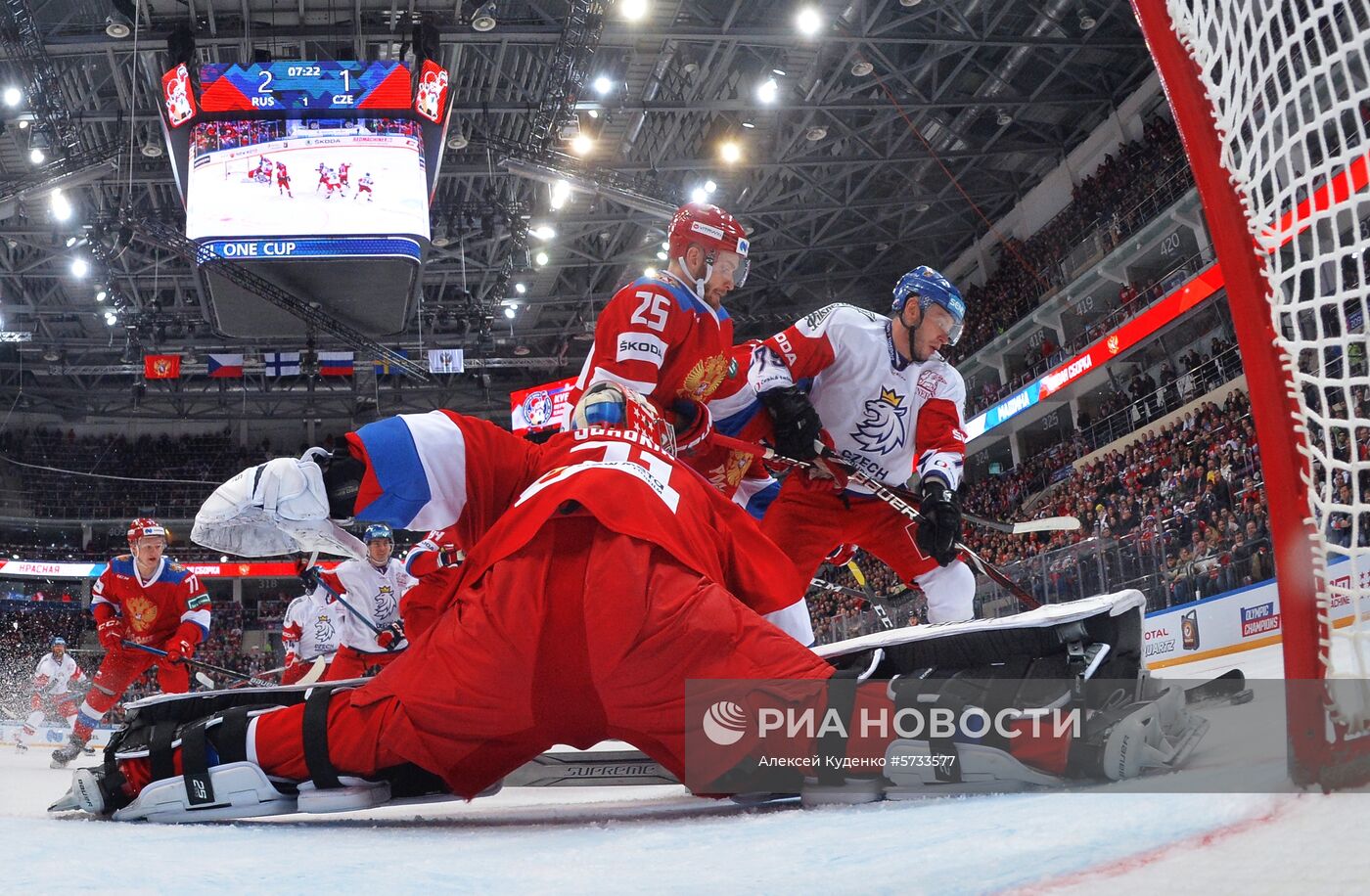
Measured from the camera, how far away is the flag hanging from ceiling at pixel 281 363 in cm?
2250

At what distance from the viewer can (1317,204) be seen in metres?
1.35

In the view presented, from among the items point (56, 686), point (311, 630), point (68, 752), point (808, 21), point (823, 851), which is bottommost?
point (68, 752)

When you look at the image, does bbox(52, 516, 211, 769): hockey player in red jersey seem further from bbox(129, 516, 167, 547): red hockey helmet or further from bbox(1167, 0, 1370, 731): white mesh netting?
bbox(1167, 0, 1370, 731): white mesh netting

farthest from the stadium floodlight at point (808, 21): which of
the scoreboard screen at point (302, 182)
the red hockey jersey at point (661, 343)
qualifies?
the red hockey jersey at point (661, 343)

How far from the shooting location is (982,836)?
1.21 m

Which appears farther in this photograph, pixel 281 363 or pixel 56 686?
pixel 281 363

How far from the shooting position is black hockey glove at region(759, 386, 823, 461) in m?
3.59

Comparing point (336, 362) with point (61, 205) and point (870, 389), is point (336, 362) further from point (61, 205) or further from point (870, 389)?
point (870, 389)

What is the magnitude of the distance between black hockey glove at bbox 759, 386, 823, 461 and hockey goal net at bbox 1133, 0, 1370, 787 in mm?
2229

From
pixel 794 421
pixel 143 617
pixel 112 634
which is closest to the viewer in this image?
pixel 794 421

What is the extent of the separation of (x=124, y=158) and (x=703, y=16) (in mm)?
8667

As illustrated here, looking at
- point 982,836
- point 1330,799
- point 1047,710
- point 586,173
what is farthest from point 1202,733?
point 586,173

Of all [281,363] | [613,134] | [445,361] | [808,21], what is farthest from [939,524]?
[281,363]

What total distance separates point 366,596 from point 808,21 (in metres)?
9.20
